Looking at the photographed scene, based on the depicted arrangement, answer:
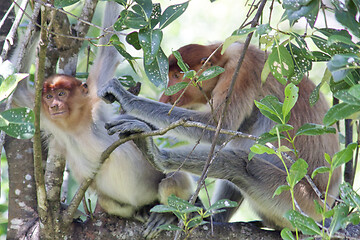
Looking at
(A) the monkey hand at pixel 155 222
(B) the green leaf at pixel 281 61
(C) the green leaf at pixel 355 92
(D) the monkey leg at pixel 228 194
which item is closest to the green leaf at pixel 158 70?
(B) the green leaf at pixel 281 61

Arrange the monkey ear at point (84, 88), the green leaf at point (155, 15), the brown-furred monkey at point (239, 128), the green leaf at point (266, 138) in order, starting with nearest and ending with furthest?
the green leaf at point (266, 138)
the green leaf at point (155, 15)
the monkey ear at point (84, 88)
the brown-furred monkey at point (239, 128)

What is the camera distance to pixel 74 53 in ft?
12.0

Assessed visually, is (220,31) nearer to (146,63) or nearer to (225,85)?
(225,85)

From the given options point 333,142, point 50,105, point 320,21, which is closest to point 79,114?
point 50,105

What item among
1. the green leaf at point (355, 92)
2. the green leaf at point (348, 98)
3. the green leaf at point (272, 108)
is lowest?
the green leaf at point (272, 108)

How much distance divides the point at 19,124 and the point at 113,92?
174 cm

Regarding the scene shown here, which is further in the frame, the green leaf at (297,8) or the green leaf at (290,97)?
the green leaf at (290,97)

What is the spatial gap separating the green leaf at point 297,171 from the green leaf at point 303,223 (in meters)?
0.15

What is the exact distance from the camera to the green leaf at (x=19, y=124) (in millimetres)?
1916

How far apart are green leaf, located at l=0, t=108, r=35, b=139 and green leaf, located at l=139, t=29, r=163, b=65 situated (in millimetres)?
717

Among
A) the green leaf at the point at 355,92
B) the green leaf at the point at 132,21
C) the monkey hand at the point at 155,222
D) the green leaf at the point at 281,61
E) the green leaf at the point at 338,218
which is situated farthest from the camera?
the monkey hand at the point at 155,222

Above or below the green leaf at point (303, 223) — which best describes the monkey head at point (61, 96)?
above

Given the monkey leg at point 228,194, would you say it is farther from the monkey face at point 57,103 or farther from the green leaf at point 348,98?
the green leaf at point 348,98

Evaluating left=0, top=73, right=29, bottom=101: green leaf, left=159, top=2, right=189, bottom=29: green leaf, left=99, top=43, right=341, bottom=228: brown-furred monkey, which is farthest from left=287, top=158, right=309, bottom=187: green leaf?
left=99, top=43, right=341, bottom=228: brown-furred monkey
